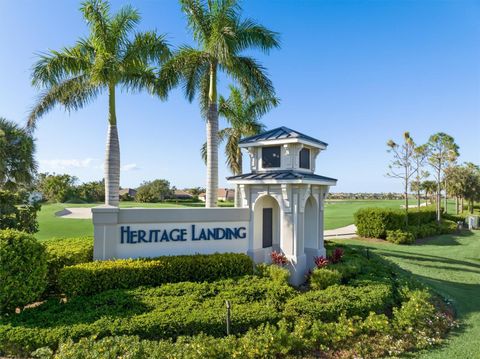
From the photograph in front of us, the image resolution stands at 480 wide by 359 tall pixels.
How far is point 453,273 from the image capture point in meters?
16.2

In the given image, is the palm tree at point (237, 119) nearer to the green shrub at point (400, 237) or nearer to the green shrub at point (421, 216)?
the green shrub at point (400, 237)

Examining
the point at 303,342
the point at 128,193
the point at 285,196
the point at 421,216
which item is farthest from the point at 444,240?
the point at 128,193

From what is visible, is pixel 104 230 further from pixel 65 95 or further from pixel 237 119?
pixel 237 119

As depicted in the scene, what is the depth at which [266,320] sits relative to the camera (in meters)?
7.77

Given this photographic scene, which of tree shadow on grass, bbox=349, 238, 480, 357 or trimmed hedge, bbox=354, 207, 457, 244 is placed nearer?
tree shadow on grass, bbox=349, 238, 480, 357

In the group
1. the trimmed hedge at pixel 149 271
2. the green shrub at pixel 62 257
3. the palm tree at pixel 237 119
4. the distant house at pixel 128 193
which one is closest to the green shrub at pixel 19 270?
the trimmed hedge at pixel 149 271

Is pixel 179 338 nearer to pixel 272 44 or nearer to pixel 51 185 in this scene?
pixel 272 44

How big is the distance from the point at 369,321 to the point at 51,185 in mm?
74076

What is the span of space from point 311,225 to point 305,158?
2952mm

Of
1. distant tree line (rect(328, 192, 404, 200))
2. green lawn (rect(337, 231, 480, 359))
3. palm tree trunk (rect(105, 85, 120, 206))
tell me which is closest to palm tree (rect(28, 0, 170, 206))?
palm tree trunk (rect(105, 85, 120, 206))

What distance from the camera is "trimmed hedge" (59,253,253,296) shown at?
347 inches

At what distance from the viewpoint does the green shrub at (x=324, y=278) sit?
414 inches

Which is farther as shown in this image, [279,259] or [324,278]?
[279,259]

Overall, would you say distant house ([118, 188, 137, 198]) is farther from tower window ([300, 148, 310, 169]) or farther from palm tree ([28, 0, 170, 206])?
tower window ([300, 148, 310, 169])
